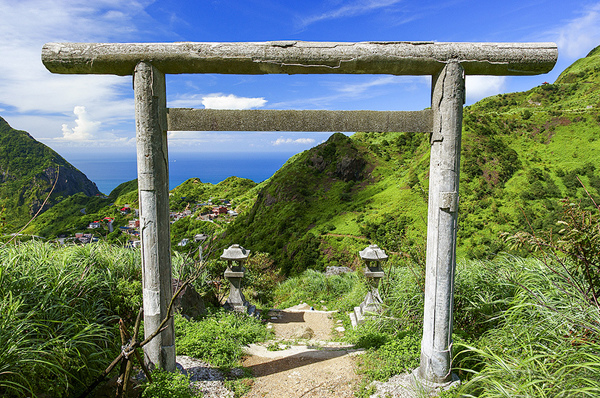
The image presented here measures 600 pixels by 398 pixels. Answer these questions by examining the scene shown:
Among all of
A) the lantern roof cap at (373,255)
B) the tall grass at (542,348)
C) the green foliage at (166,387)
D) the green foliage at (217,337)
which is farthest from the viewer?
the lantern roof cap at (373,255)

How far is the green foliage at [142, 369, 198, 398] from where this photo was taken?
9.00 ft

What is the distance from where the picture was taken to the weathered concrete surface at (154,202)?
308 cm

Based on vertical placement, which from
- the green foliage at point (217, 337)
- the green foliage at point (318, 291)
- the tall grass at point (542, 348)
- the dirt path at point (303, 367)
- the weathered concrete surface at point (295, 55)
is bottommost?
the green foliage at point (318, 291)

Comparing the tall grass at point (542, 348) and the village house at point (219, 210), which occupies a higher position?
the tall grass at point (542, 348)

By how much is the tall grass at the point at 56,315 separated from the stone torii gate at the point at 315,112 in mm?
657

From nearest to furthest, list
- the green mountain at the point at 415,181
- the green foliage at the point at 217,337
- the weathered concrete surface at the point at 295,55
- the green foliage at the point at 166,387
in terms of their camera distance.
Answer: the green foliage at the point at 166,387 < the weathered concrete surface at the point at 295,55 < the green foliage at the point at 217,337 < the green mountain at the point at 415,181

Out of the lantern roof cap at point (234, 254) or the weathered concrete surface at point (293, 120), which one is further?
the lantern roof cap at point (234, 254)

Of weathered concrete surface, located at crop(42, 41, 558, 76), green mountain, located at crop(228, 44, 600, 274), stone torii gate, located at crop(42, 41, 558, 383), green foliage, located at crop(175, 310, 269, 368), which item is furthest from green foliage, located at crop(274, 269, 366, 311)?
green mountain, located at crop(228, 44, 600, 274)

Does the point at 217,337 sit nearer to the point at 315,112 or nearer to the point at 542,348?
the point at 315,112

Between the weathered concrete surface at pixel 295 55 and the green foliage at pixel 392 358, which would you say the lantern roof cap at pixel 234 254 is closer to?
the green foliage at pixel 392 358

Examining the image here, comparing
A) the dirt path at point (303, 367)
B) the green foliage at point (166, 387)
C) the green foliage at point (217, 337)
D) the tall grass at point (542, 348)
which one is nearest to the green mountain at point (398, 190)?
the green foliage at point (217, 337)

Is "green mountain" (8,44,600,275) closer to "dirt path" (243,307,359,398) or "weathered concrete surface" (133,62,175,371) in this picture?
"dirt path" (243,307,359,398)

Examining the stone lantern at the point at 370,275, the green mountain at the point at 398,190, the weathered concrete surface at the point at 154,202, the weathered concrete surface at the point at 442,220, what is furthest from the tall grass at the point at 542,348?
the green mountain at the point at 398,190

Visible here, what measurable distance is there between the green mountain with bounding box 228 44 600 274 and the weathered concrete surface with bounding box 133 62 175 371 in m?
18.2
